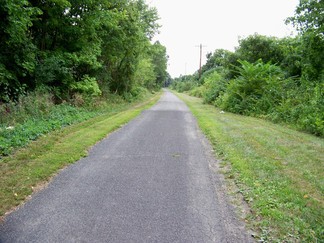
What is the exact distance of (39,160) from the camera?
562cm

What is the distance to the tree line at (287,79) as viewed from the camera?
10672 mm

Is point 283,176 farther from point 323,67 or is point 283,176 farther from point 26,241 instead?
point 323,67

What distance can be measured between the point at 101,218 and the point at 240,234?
1839 millimetres

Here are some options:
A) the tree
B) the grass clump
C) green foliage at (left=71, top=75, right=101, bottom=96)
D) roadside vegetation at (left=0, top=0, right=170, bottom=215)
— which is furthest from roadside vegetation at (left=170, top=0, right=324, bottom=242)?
the tree

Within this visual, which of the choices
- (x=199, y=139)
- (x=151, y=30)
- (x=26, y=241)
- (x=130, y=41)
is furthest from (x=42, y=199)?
(x=151, y=30)

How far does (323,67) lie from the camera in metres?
12.5

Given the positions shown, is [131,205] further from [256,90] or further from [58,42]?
[256,90]

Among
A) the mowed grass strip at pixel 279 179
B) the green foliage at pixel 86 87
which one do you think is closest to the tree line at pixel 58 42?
the green foliage at pixel 86 87

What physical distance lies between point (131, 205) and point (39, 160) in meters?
2.91

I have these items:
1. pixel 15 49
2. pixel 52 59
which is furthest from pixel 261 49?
pixel 15 49

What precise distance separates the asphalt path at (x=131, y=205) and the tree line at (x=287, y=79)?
6.56 meters

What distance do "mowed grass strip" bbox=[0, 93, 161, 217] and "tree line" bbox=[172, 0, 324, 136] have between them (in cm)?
812

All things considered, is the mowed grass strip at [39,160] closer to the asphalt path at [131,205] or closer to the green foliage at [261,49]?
the asphalt path at [131,205]

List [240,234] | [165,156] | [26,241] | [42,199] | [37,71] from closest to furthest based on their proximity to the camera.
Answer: [26,241], [240,234], [42,199], [165,156], [37,71]
